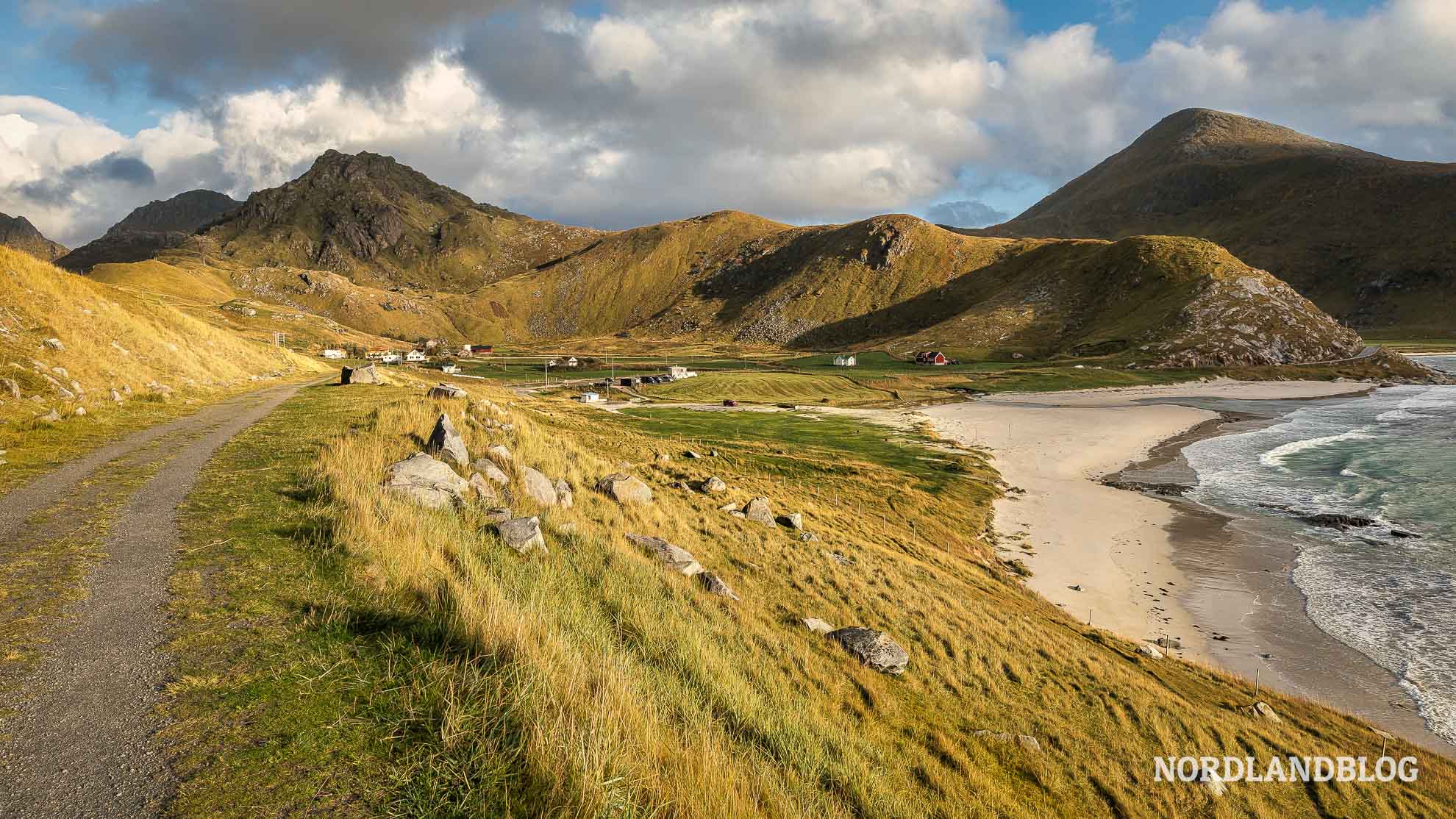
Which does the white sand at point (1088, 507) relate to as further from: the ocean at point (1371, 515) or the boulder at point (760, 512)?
the boulder at point (760, 512)

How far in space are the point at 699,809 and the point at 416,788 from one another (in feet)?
6.94

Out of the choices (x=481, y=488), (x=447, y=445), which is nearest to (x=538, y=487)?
(x=481, y=488)

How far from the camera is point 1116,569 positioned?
1163 inches

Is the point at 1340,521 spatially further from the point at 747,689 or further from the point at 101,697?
the point at 101,697

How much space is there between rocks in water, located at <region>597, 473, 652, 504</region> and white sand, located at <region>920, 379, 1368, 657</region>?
1766 centimetres

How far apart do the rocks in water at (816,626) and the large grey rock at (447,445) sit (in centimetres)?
892

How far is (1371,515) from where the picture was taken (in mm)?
36938

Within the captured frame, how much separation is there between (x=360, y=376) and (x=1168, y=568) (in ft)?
150

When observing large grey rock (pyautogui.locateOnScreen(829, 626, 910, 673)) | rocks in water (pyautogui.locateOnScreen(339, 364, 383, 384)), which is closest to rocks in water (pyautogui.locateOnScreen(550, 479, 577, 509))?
large grey rock (pyautogui.locateOnScreen(829, 626, 910, 673))

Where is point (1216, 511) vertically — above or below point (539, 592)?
below

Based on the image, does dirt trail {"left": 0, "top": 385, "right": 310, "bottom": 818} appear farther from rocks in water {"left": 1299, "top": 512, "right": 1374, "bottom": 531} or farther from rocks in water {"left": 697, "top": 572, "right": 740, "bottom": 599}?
rocks in water {"left": 1299, "top": 512, "right": 1374, "bottom": 531}

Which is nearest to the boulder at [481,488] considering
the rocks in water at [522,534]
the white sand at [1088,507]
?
the rocks in water at [522,534]

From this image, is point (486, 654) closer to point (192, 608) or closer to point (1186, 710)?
point (192, 608)

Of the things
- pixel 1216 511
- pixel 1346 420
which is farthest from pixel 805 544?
pixel 1346 420
